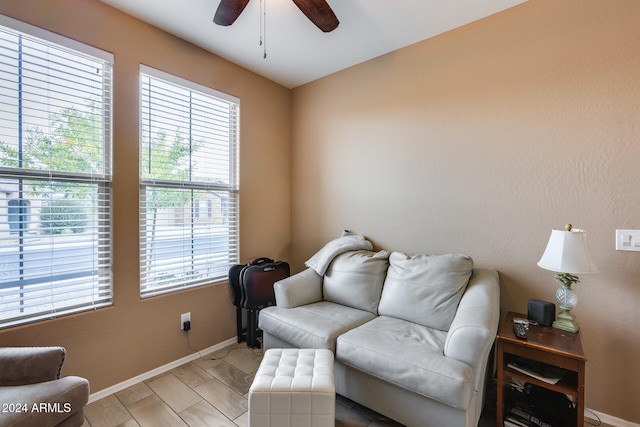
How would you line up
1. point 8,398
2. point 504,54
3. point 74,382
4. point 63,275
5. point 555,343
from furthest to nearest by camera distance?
point 504,54 < point 63,275 < point 555,343 < point 74,382 < point 8,398

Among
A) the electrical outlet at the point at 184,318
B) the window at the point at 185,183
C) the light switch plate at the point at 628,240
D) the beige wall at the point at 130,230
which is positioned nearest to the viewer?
the light switch plate at the point at 628,240

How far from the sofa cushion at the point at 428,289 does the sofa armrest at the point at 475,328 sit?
0.44ft

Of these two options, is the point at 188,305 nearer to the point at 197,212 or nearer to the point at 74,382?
the point at 197,212

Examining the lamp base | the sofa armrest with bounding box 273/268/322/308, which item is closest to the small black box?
the lamp base

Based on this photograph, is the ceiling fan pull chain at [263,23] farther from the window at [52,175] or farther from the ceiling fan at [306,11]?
the window at [52,175]

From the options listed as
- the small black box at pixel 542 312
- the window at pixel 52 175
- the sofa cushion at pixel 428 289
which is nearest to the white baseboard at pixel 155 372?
the window at pixel 52 175

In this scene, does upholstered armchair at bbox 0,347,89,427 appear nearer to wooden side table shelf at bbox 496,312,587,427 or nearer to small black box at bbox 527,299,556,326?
wooden side table shelf at bbox 496,312,587,427

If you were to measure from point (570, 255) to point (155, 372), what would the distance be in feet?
9.65

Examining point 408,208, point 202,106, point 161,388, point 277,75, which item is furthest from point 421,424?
point 277,75

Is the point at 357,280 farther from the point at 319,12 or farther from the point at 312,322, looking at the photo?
the point at 319,12

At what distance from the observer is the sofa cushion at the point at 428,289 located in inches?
75.5

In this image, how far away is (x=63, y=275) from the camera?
1.84 metres

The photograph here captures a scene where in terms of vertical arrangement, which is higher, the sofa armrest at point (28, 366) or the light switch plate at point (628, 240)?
the light switch plate at point (628, 240)

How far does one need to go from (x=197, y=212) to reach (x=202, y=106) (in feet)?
3.15
